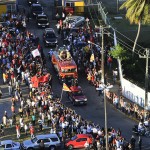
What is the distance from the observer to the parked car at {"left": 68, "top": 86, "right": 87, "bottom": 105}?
6550 cm

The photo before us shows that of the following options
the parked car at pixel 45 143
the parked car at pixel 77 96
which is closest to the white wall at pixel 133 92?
the parked car at pixel 77 96

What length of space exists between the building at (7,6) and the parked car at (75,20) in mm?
9616

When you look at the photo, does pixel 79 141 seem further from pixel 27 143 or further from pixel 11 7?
pixel 11 7

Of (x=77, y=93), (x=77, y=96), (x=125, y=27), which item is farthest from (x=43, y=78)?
(x=125, y=27)

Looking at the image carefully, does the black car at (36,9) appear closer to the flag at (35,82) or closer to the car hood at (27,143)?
the flag at (35,82)

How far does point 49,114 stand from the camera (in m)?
60.9

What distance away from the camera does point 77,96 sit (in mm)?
65938

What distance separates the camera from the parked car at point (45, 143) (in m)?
55.9

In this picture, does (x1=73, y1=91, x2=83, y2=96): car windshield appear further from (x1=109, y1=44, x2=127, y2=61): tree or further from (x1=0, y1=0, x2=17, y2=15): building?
(x1=0, y1=0, x2=17, y2=15): building

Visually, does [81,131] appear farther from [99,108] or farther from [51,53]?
[51,53]

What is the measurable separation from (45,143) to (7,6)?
41172 millimetres

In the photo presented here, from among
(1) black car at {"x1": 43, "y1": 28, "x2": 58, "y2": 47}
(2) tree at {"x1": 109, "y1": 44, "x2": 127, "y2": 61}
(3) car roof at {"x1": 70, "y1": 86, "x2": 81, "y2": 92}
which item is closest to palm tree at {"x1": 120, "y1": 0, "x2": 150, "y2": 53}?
(2) tree at {"x1": 109, "y1": 44, "x2": 127, "y2": 61}

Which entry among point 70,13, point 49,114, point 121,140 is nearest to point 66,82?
point 49,114

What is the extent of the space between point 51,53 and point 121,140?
75.9ft
